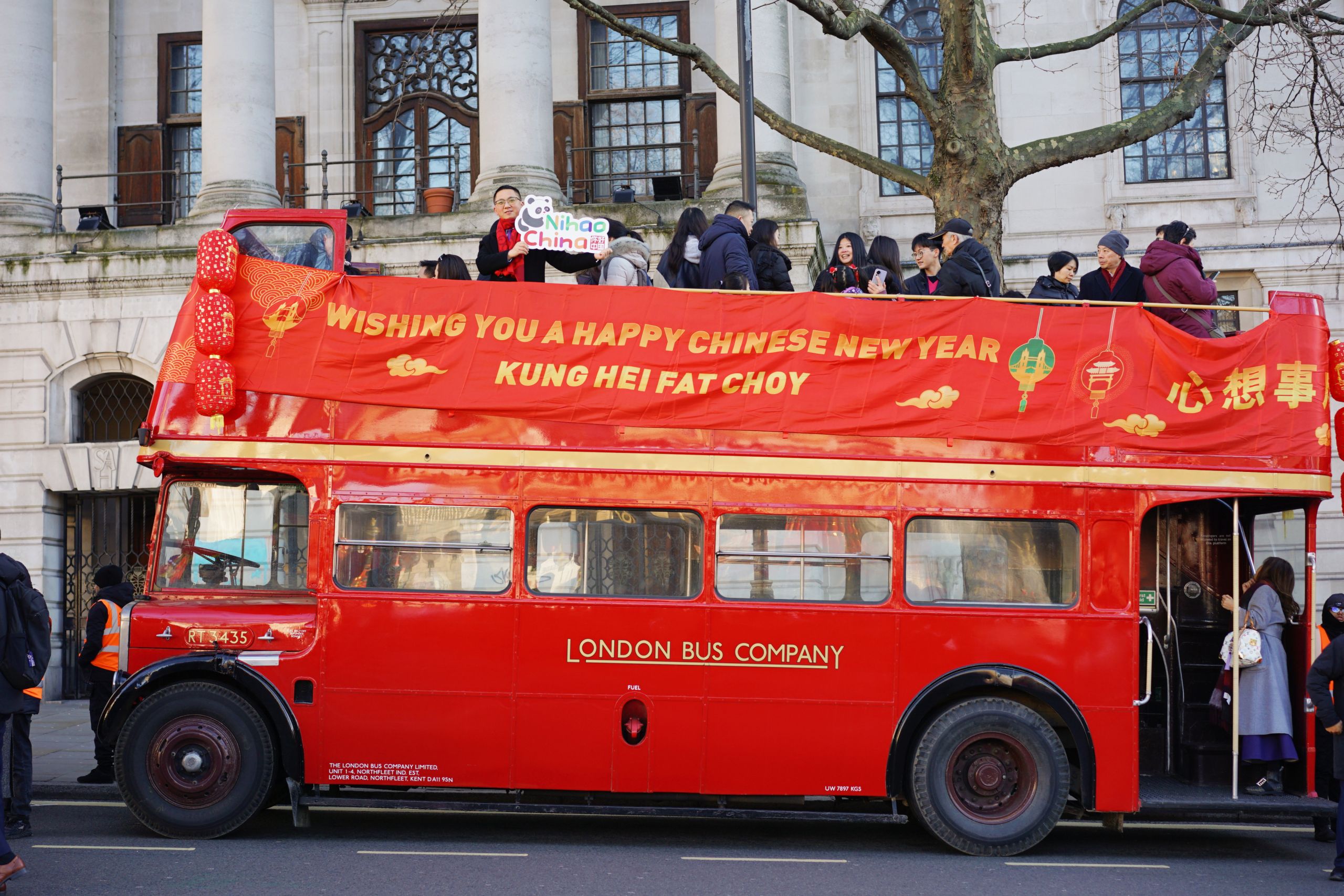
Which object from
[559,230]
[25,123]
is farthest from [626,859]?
[25,123]

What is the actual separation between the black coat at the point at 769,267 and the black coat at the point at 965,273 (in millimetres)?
1294

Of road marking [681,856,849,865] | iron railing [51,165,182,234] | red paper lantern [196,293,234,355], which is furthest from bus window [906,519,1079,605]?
iron railing [51,165,182,234]

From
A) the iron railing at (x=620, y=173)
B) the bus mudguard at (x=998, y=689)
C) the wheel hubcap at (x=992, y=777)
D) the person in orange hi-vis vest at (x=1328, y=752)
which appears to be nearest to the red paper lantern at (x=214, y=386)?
the bus mudguard at (x=998, y=689)

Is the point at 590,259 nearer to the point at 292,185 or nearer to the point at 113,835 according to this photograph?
the point at 113,835

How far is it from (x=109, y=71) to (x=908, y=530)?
2024 centimetres

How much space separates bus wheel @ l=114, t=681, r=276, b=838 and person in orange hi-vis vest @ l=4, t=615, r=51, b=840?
2.49 ft

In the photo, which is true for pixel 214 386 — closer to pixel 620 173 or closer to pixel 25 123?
pixel 25 123

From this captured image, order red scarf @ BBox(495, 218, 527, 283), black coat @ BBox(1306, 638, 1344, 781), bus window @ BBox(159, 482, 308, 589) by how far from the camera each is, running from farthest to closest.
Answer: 1. red scarf @ BBox(495, 218, 527, 283)
2. bus window @ BBox(159, 482, 308, 589)
3. black coat @ BBox(1306, 638, 1344, 781)

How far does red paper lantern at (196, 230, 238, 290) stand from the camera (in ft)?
30.7

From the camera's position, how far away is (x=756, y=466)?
9.42 metres

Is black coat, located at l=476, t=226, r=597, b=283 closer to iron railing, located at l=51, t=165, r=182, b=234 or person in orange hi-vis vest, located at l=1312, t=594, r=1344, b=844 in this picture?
person in orange hi-vis vest, located at l=1312, t=594, r=1344, b=844

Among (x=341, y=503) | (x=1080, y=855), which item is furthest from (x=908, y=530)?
(x=341, y=503)

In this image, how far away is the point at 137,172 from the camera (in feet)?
75.2

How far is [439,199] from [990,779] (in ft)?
48.8
